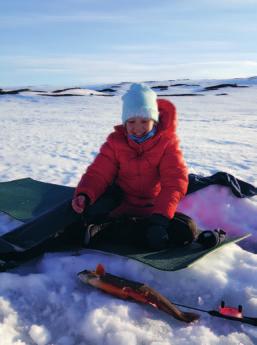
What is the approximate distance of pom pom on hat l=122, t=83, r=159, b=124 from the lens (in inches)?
125

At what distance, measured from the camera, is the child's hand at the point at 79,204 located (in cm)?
300

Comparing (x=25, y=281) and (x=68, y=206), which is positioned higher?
(x=68, y=206)

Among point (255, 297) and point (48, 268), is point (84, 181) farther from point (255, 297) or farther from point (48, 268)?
point (255, 297)

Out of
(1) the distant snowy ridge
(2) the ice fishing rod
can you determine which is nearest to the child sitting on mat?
(2) the ice fishing rod

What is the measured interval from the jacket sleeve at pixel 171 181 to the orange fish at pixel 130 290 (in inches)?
25.6

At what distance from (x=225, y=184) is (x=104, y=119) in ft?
→ 29.3

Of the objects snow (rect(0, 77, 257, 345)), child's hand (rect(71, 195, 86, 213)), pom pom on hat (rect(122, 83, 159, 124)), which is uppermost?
pom pom on hat (rect(122, 83, 159, 124))

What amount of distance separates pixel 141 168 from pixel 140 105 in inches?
18.0

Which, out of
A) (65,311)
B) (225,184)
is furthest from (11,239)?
(225,184)

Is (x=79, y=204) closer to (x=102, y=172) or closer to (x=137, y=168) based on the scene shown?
(x=102, y=172)

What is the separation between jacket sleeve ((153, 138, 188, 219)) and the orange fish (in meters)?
0.65

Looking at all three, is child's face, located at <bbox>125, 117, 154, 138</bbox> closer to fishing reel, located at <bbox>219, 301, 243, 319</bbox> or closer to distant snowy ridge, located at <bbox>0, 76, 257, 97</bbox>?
fishing reel, located at <bbox>219, 301, 243, 319</bbox>

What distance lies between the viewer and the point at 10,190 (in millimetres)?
4203

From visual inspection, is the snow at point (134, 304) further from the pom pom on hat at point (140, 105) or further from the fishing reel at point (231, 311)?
the pom pom on hat at point (140, 105)
